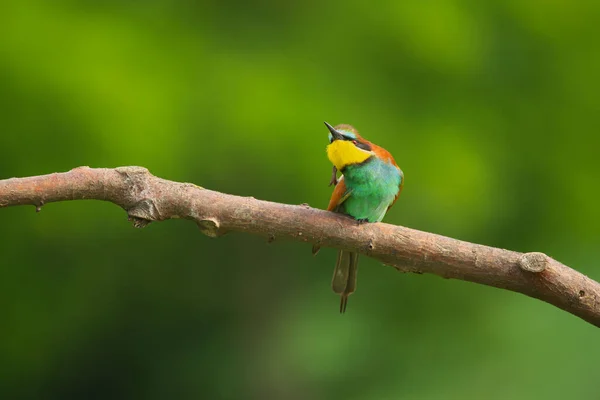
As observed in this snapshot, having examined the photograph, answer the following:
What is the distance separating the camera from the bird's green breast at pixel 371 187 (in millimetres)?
2783

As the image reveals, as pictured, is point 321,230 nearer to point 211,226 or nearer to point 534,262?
point 211,226

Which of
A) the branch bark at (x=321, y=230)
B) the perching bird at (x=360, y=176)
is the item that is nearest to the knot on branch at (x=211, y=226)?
the branch bark at (x=321, y=230)

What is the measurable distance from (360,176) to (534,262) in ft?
2.19

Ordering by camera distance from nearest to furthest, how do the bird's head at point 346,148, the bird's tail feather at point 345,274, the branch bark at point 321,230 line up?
1. the branch bark at point 321,230
2. the bird's head at point 346,148
3. the bird's tail feather at point 345,274

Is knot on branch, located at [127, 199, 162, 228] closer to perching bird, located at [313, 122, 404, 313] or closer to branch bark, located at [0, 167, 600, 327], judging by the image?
branch bark, located at [0, 167, 600, 327]

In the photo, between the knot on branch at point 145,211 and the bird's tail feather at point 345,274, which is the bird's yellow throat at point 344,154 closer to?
the bird's tail feather at point 345,274

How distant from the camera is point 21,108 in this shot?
174 inches

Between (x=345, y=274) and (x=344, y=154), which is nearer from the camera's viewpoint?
(x=344, y=154)

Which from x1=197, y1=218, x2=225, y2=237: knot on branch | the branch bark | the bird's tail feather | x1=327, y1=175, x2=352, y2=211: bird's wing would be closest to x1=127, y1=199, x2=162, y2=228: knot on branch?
the branch bark

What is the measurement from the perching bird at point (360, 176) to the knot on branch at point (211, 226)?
1.37 ft

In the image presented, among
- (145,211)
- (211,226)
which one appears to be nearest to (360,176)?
(211,226)

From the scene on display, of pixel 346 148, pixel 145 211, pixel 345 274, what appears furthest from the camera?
pixel 345 274

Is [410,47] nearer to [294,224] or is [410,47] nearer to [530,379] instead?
[530,379]

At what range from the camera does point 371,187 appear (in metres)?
2.83
